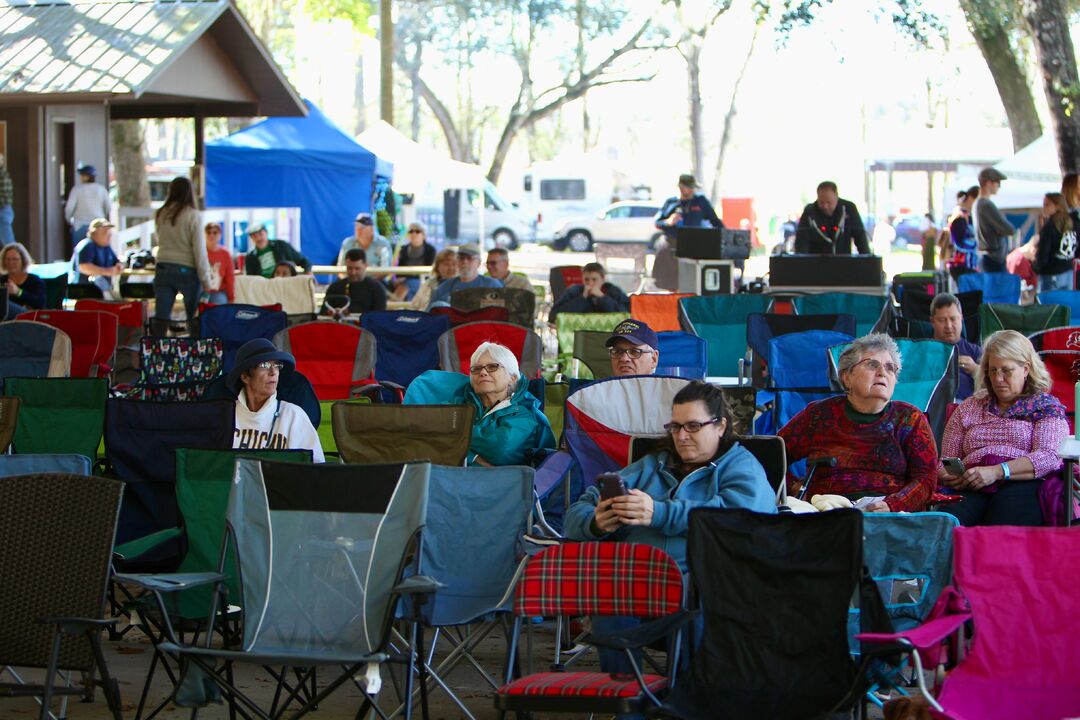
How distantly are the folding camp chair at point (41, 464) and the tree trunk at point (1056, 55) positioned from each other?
10.7 m

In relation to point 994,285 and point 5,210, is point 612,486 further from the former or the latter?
point 5,210

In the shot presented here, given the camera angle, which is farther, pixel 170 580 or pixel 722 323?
pixel 722 323

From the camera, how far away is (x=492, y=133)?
80000 mm

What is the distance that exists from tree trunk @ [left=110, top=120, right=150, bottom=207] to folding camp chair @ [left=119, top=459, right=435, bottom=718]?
68.0 feet

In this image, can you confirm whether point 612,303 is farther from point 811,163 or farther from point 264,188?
point 811,163

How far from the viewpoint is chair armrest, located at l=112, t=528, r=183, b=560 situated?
520cm

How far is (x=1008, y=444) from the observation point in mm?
5734

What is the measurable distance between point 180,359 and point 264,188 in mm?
→ 13364

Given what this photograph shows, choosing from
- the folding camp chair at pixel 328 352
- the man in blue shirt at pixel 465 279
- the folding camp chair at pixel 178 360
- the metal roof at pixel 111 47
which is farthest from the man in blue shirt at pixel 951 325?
the metal roof at pixel 111 47

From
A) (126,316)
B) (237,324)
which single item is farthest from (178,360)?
(126,316)

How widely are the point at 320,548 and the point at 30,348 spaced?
445 cm

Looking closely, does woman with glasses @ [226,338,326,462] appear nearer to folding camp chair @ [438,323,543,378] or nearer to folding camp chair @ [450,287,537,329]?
folding camp chair @ [438,323,543,378]

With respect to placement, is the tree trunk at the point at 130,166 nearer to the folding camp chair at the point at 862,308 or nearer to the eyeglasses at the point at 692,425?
the folding camp chair at the point at 862,308

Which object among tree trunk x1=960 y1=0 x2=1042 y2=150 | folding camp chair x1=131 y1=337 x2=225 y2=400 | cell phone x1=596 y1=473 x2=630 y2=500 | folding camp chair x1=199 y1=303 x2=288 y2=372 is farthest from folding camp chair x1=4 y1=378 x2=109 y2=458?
tree trunk x1=960 y1=0 x2=1042 y2=150
